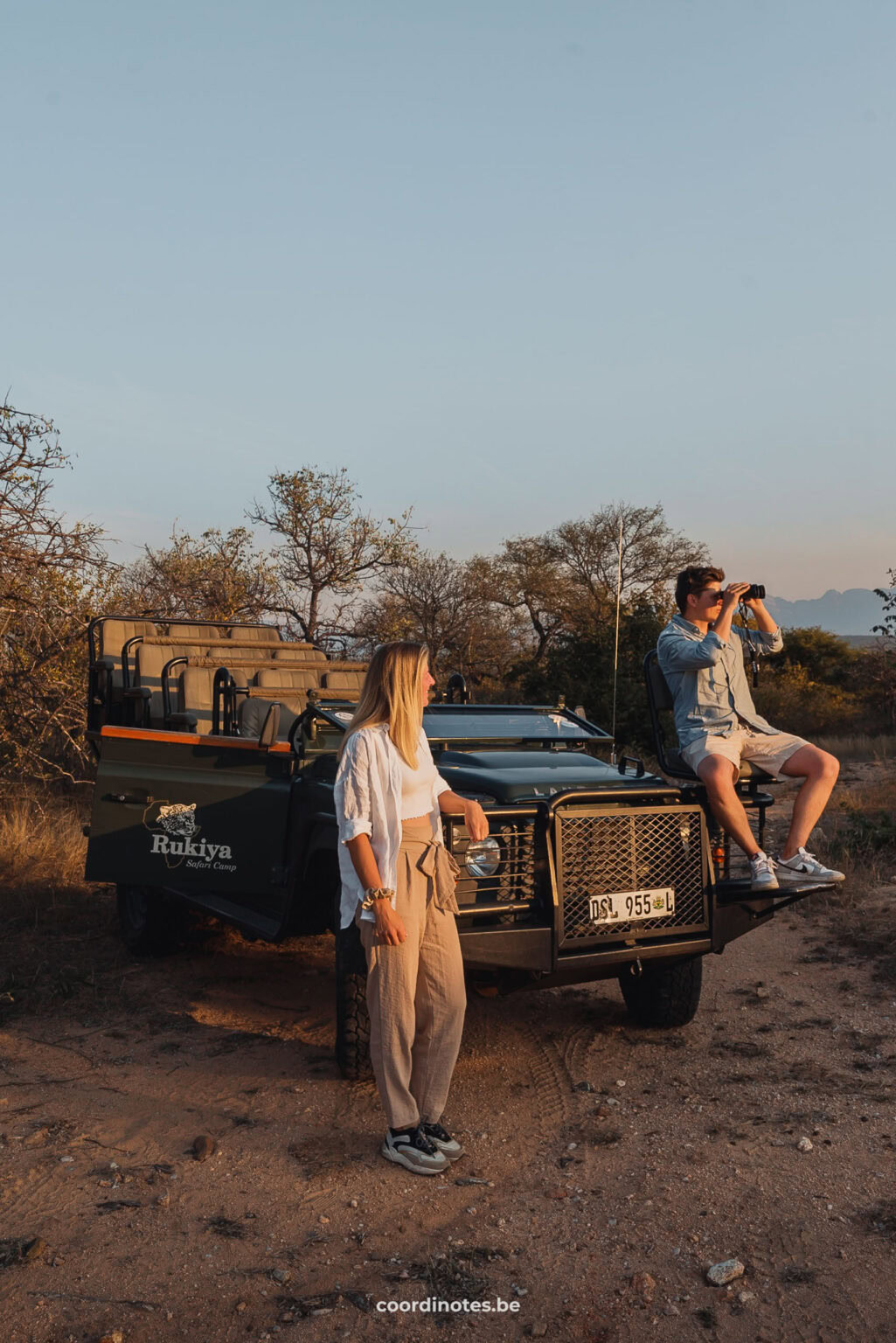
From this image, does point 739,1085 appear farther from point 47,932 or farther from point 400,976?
point 47,932

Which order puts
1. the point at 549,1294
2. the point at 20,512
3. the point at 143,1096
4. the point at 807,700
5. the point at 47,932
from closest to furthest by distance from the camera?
1. the point at 549,1294
2. the point at 143,1096
3. the point at 47,932
4. the point at 20,512
5. the point at 807,700

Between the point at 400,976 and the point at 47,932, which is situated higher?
the point at 400,976

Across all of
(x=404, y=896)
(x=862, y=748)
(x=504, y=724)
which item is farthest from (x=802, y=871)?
(x=862, y=748)

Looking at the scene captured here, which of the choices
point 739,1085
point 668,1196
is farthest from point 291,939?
point 668,1196

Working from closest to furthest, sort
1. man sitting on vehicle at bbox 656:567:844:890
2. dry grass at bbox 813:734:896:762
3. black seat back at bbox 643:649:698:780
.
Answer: man sitting on vehicle at bbox 656:567:844:890 → black seat back at bbox 643:649:698:780 → dry grass at bbox 813:734:896:762

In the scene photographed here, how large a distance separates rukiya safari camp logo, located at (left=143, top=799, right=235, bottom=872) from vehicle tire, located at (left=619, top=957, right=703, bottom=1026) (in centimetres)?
225

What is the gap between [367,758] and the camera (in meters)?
3.98

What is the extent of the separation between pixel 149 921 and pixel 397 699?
368 centimetres

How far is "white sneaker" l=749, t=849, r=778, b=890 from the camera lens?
502 cm

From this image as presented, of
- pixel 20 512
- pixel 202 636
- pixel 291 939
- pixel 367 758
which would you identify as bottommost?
pixel 291 939

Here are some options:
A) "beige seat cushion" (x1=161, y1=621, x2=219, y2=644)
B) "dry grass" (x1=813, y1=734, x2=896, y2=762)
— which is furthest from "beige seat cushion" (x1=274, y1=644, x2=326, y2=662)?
"dry grass" (x1=813, y1=734, x2=896, y2=762)

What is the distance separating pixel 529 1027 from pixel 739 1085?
123 cm

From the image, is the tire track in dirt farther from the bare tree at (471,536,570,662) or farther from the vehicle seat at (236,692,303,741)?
the bare tree at (471,536,570,662)

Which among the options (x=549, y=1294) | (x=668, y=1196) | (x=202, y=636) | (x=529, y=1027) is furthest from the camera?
(x=202, y=636)
